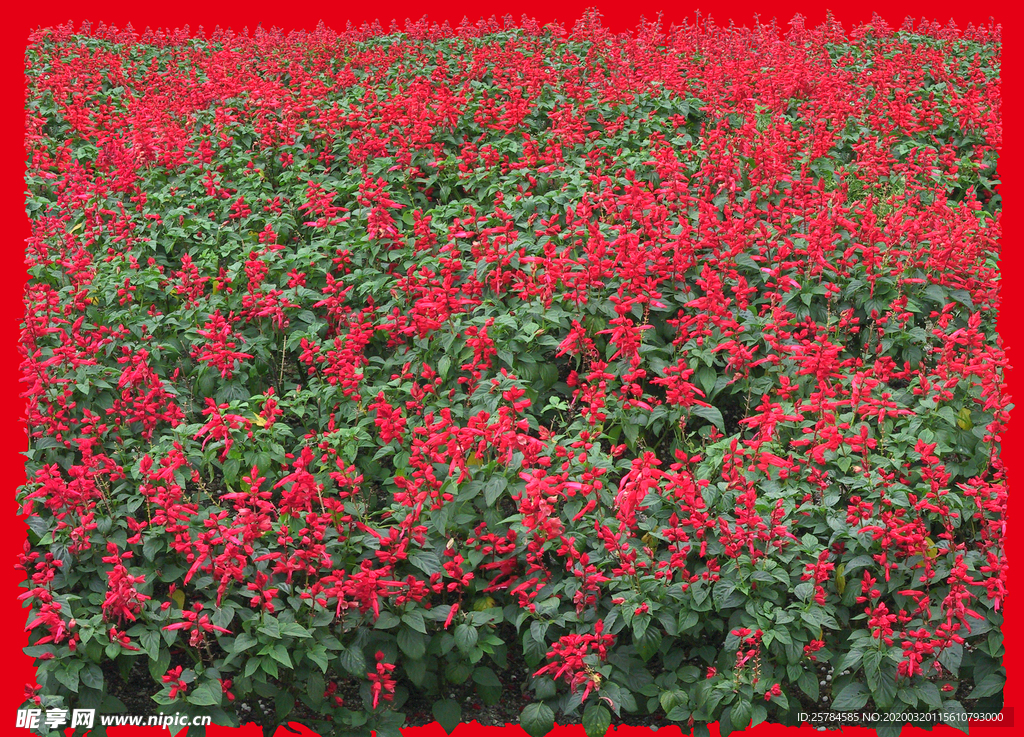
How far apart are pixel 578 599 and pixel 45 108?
10107mm

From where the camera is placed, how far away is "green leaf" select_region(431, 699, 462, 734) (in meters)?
5.50

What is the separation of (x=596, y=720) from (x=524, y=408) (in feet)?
6.81

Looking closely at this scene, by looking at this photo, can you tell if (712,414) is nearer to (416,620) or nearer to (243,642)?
(416,620)

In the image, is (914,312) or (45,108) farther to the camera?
(45,108)

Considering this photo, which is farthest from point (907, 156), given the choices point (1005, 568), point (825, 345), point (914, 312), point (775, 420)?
point (1005, 568)

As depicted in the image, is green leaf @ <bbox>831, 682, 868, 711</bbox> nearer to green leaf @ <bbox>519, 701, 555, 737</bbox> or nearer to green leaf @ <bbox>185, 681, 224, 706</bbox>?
green leaf @ <bbox>519, 701, 555, 737</bbox>

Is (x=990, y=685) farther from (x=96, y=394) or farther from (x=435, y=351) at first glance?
(x=96, y=394)

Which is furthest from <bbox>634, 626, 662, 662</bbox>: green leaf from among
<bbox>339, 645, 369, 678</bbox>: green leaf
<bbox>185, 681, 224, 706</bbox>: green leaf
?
<bbox>185, 681, 224, 706</bbox>: green leaf

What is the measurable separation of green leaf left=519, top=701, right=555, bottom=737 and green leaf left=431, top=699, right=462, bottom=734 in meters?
0.38

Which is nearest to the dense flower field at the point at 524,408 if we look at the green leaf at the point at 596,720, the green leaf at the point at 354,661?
the green leaf at the point at 596,720

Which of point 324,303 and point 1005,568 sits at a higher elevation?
point 324,303

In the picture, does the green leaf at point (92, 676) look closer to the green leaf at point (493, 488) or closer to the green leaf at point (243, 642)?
the green leaf at point (243, 642)

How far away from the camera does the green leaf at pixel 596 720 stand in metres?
5.25

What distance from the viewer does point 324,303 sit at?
7.69 m
